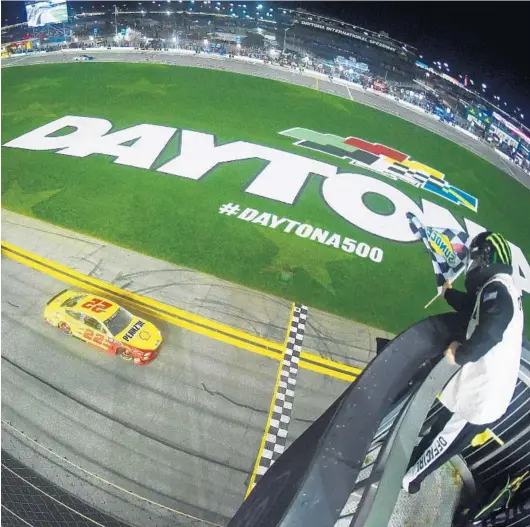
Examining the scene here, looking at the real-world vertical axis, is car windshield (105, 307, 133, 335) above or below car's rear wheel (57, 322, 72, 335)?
above

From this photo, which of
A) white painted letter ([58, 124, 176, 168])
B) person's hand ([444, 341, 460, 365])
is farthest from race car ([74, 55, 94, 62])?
person's hand ([444, 341, 460, 365])

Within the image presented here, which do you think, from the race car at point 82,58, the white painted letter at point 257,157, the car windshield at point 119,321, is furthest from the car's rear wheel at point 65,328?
the race car at point 82,58

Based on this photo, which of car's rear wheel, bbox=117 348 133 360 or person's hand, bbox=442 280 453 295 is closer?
person's hand, bbox=442 280 453 295

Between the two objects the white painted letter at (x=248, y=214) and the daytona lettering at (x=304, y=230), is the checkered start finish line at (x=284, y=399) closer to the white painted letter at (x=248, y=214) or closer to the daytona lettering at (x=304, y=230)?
the daytona lettering at (x=304, y=230)

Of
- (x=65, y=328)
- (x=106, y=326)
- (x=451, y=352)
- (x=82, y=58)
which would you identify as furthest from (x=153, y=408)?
(x=82, y=58)

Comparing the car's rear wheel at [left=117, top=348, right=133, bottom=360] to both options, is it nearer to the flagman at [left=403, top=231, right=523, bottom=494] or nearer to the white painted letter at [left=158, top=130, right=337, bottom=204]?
the flagman at [left=403, top=231, right=523, bottom=494]

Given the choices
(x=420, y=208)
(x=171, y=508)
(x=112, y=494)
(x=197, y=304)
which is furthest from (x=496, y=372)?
(x=420, y=208)

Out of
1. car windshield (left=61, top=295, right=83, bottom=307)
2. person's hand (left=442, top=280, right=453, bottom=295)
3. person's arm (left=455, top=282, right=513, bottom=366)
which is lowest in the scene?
car windshield (left=61, top=295, right=83, bottom=307)
